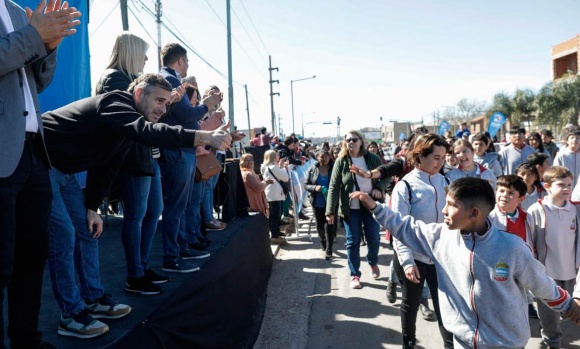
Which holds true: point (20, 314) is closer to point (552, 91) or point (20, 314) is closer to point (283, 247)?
point (283, 247)

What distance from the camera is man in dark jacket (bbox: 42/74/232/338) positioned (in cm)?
246

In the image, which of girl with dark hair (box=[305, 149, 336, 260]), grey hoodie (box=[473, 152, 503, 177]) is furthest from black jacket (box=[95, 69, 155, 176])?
grey hoodie (box=[473, 152, 503, 177])

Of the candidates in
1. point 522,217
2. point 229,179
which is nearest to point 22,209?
point 522,217

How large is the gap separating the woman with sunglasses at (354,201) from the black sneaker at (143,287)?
300 centimetres

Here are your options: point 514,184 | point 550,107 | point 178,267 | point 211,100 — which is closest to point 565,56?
point 550,107

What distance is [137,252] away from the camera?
3262 millimetres

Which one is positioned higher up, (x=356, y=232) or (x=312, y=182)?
(x=312, y=182)

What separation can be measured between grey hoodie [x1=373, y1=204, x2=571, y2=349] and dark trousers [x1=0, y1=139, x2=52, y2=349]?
7.27ft

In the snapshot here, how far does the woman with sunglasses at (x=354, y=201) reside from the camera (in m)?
5.69

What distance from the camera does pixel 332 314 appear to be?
16.1ft

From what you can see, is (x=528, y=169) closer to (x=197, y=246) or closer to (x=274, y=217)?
(x=197, y=246)

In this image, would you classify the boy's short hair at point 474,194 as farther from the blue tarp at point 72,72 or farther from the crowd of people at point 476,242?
the blue tarp at point 72,72

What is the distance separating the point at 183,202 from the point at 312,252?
427 cm

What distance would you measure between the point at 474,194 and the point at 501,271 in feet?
1.42
